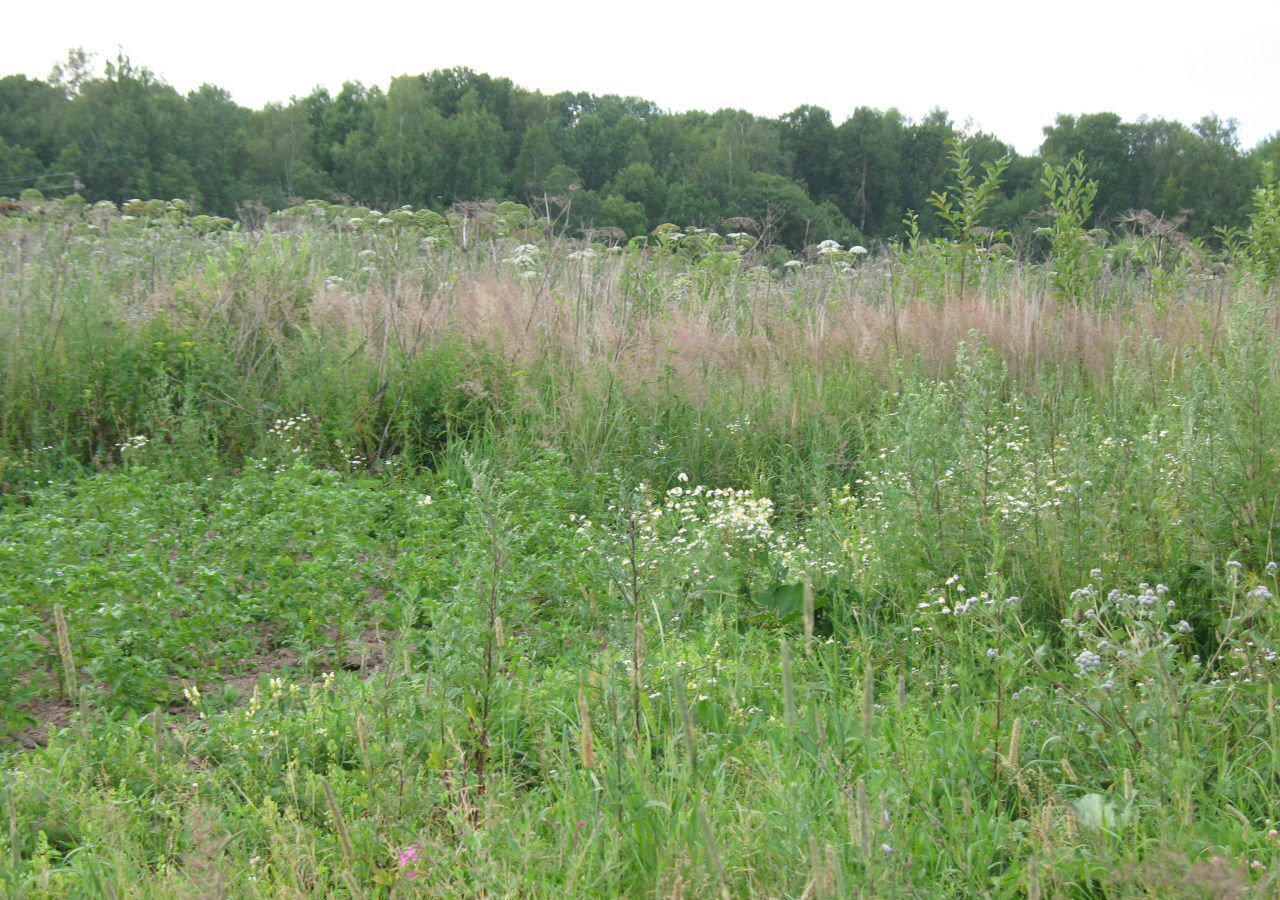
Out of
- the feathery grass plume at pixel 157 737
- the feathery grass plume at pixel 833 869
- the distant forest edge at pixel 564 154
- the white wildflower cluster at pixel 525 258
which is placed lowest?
the feathery grass plume at pixel 157 737

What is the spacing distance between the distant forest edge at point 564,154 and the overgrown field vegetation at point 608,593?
23.3m

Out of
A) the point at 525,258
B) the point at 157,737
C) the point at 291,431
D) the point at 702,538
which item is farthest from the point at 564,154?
the point at 157,737

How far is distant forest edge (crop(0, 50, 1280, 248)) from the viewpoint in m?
35.4

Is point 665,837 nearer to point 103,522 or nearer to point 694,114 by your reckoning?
point 103,522

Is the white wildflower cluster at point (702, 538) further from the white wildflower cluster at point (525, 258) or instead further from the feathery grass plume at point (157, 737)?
the white wildflower cluster at point (525, 258)

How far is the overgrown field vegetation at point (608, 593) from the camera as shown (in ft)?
6.73

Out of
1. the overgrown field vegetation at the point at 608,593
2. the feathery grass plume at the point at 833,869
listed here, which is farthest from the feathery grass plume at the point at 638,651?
the feathery grass plume at the point at 833,869

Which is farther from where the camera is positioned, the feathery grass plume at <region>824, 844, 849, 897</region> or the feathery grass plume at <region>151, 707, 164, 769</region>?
the feathery grass plume at <region>151, 707, 164, 769</region>

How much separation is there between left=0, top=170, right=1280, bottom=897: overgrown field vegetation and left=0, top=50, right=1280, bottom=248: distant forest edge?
2328 cm

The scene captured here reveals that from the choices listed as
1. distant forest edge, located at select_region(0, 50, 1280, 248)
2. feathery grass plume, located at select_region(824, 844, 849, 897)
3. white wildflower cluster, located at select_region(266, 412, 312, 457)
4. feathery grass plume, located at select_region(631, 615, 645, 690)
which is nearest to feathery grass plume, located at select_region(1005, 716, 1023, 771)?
feathery grass plume, located at select_region(824, 844, 849, 897)

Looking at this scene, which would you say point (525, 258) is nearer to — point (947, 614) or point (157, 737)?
point (947, 614)

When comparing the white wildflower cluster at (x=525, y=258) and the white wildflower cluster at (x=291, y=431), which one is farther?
the white wildflower cluster at (x=525, y=258)

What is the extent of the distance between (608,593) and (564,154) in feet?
146

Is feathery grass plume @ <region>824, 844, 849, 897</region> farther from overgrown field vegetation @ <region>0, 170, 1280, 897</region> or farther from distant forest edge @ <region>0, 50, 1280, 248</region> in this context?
distant forest edge @ <region>0, 50, 1280, 248</region>
